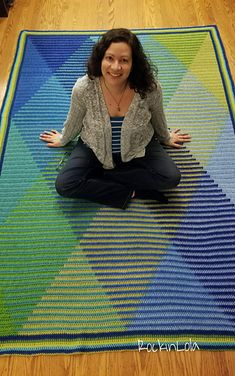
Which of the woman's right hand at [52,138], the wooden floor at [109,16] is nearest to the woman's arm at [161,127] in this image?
the woman's right hand at [52,138]

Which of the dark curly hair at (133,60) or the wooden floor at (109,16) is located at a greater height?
the wooden floor at (109,16)

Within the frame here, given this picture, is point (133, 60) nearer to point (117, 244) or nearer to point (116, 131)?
point (116, 131)

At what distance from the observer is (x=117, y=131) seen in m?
1.05

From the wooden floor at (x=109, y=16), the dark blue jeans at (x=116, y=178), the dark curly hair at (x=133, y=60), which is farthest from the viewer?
the wooden floor at (x=109, y=16)

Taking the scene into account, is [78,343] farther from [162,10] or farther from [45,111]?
[162,10]

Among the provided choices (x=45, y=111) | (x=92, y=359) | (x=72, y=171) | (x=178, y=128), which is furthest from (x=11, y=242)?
(x=178, y=128)

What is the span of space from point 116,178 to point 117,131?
0.64 ft

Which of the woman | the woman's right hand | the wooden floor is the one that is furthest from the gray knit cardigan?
the wooden floor

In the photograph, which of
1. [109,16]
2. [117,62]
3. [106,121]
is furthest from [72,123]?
[109,16]

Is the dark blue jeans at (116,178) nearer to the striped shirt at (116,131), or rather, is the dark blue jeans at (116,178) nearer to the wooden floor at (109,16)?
the striped shirt at (116,131)

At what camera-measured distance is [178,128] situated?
1389mm

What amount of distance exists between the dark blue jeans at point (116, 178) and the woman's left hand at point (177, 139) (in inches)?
5.7

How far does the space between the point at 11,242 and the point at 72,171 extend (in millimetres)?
341

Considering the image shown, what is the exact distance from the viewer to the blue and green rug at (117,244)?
0.95m
